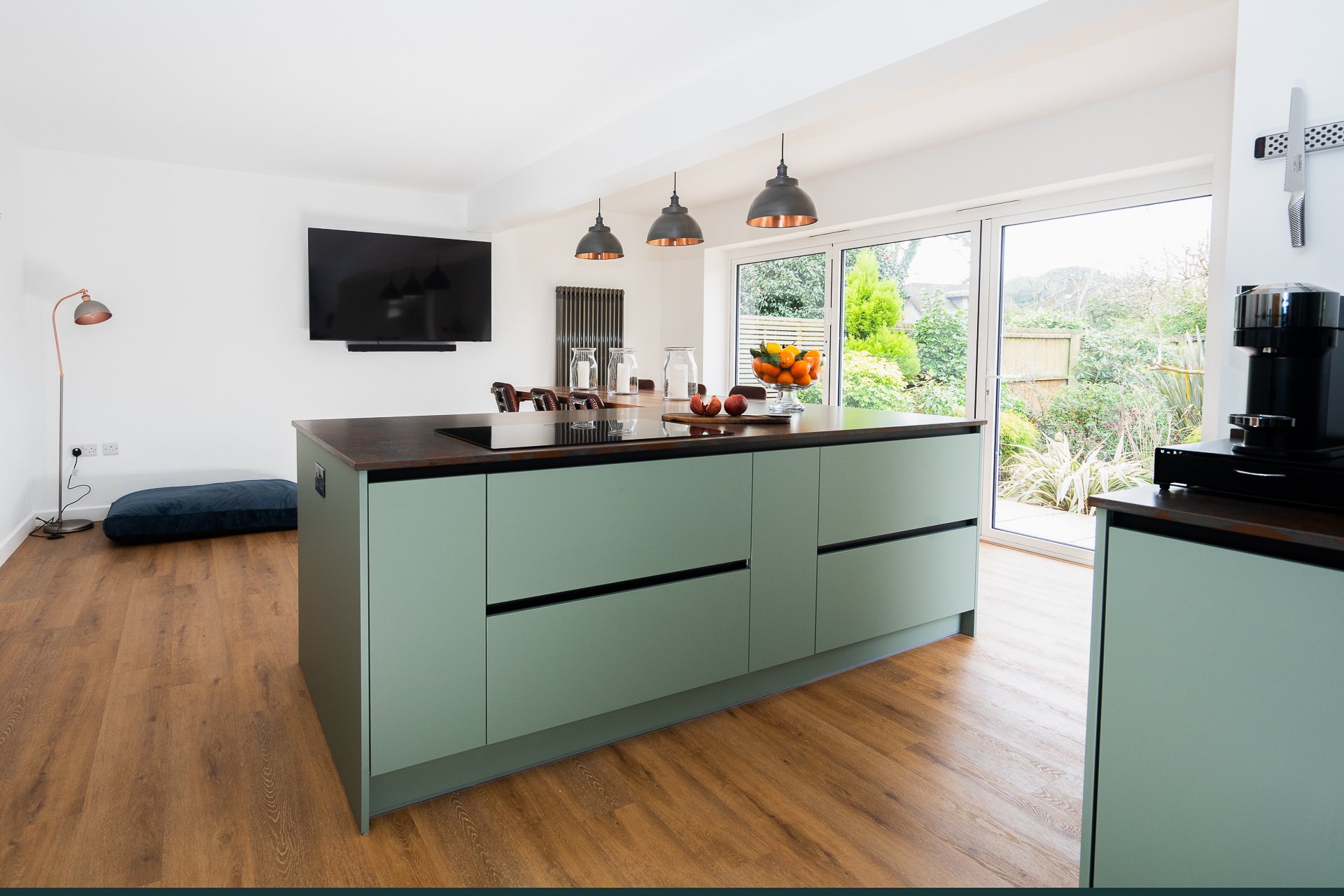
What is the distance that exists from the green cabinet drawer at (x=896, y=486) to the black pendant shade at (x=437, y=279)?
4.43m

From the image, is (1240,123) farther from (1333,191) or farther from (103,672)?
(103,672)

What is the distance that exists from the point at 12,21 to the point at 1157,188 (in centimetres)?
515

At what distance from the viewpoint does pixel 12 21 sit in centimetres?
312

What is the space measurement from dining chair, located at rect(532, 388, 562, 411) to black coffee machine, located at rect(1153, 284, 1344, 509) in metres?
3.20

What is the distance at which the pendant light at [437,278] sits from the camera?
6.23 m

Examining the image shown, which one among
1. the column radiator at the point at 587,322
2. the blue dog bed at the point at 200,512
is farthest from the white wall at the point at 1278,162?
the column radiator at the point at 587,322

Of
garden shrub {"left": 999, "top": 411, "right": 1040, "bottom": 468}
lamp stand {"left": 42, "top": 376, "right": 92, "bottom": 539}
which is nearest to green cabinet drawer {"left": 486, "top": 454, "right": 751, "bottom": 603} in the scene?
garden shrub {"left": 999, "top": 411, "right": 1040, "bottom": 468}

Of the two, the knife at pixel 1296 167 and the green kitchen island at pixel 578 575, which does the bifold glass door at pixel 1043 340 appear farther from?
the knife at pixel 1296 167

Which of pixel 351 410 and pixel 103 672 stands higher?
→ pixel 351 410

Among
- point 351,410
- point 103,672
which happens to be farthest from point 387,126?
point 103,672

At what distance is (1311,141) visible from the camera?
1888 mm

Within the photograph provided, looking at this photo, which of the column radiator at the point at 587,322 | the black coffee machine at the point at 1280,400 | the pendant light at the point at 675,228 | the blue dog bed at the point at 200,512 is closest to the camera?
the black coffee machine at the point at 1280,400

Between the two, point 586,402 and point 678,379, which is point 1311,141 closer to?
point 678,379

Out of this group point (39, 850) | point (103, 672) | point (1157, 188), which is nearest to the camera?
point (39, 850)
